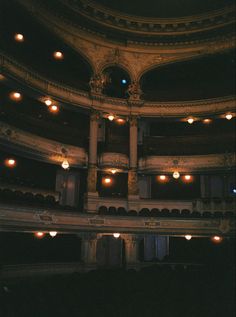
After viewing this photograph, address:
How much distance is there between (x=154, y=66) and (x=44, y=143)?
410 inches

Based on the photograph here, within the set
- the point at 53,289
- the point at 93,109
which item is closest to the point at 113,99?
the point at 93,109

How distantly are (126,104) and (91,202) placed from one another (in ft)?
25.0

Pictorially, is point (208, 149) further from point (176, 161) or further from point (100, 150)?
point (100, 150)

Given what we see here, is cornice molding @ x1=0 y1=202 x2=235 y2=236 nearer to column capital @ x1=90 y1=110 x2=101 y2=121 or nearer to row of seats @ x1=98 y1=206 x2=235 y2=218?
row of seats @ x1=98 y1=206 x2=235 y2=218

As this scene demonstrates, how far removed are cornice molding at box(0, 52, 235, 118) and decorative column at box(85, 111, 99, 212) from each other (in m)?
1.00

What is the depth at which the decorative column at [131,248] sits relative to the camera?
1928cm

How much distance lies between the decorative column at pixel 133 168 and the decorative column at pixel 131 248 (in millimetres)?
2265

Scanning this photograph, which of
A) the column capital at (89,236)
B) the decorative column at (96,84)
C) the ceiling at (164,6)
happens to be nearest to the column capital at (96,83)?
the decorative column at (96,84)

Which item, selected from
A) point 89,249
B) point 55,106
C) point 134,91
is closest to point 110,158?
point 55,106

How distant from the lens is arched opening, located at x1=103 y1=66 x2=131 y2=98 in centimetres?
2362

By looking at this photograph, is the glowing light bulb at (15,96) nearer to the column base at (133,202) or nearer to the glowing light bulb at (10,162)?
the glowing light bulb at (10,162)

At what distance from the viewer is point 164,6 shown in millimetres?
21969

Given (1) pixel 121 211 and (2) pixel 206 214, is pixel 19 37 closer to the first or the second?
(1) pixel 121 211

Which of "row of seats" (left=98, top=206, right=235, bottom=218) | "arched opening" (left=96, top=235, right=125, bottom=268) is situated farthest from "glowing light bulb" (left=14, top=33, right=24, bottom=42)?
"arched opening" (left=96, top=235, right=125, bottom=268)
